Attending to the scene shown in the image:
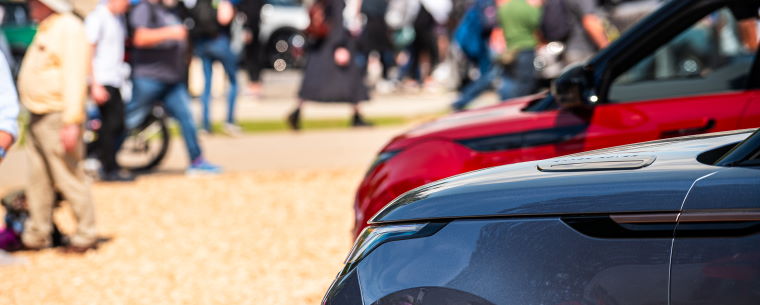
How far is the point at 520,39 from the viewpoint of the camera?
1127cm

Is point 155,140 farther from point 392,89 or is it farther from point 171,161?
point 392,89

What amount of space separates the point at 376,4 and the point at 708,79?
41.4ft

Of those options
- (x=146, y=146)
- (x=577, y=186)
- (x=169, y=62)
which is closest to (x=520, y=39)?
(x=169, y=62)

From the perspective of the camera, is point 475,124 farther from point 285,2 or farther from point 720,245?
point 285,2

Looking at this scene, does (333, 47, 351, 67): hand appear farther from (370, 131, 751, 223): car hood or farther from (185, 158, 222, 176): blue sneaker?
(370, 131, 751, 223): car hood

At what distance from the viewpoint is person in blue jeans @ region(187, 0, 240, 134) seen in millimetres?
13500

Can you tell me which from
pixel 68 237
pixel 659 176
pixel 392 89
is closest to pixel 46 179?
pixel 68 237

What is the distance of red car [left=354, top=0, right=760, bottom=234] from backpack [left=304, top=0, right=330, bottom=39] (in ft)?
24.9

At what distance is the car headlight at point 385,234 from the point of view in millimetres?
3266

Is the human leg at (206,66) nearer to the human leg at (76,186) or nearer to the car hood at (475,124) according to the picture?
the human leg at (76,186)

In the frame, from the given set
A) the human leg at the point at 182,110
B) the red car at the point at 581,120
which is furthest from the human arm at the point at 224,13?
the red car at the point at 581,120

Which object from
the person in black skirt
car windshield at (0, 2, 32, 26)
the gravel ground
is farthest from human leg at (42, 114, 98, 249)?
car windshield at (0, 2, 32, 26)

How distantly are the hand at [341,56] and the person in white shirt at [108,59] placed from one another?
148 inches

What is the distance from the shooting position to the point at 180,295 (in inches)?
252
